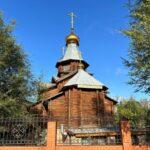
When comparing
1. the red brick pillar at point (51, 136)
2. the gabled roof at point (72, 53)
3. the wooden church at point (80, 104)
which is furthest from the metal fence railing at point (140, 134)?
the gabled roof at point (72, 53)

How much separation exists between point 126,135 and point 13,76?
967cm

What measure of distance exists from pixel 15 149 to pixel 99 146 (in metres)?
3.88

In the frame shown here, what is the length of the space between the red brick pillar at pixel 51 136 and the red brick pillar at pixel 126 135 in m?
3.18

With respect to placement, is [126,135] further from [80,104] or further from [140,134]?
[80,104]

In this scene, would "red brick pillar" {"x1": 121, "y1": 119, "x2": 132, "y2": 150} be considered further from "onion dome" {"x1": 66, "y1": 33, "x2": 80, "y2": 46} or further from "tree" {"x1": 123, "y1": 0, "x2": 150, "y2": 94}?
"onion dome" {"x1": 66, "y1": 33, "x2": 80, "y2": 46}

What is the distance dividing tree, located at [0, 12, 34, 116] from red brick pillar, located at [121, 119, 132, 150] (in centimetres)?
777

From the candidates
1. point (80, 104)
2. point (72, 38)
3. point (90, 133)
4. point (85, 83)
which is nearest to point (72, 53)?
point (72, 38)

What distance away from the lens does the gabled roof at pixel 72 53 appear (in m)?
36.1

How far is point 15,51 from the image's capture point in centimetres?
1922

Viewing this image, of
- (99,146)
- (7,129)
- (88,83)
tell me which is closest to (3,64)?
(7,129)

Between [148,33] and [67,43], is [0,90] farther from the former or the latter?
[67,43]

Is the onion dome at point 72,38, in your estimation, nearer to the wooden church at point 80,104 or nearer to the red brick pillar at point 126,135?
the wooden church at point 80,104

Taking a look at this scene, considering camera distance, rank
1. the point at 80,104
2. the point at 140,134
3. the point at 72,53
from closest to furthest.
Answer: the point at 140,134 < the point at 80,104 < the point at 72,53

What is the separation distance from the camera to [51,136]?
1166 cm
